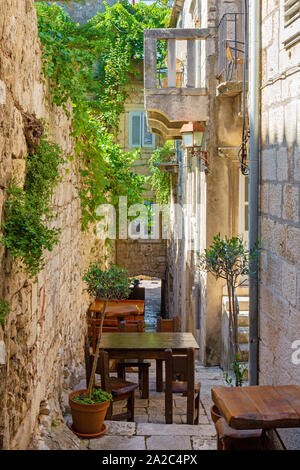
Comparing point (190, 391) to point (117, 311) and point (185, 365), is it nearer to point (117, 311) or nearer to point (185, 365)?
point (185, 365)

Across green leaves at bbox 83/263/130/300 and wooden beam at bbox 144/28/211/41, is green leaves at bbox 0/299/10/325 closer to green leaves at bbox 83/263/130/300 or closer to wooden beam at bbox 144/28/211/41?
green leaves at bbox 83/263/130/300

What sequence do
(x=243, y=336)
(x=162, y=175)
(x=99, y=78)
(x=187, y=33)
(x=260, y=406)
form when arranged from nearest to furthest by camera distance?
1. (x=260, y=406)
2. (x=243, y=336)
3. (x=187, y=33)
4. (x=162, y=175)
5. (x=99, y=78)

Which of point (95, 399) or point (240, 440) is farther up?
point (240, 440)

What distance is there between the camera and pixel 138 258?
17781mm

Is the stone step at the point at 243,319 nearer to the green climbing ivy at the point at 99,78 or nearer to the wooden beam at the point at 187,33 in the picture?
the green climbing ivy at the point at 99,78

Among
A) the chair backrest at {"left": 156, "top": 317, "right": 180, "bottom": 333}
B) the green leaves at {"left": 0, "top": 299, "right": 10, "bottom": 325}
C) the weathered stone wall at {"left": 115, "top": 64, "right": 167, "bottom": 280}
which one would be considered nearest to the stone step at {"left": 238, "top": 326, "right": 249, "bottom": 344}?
the chair backrest at {"left": 156, "top": 317, "right": 180, "bottom": 333}

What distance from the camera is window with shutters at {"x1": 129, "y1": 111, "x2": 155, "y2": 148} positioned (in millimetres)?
17812

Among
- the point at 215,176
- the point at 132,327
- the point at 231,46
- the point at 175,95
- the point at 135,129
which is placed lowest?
the point at 132,327

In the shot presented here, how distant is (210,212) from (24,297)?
16.4ft

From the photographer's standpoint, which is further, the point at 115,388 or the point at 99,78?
the point at 99,78

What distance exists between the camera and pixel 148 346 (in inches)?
248

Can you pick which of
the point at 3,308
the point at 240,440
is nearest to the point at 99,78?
the point at 3,308

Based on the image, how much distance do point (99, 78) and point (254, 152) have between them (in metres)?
12.9
